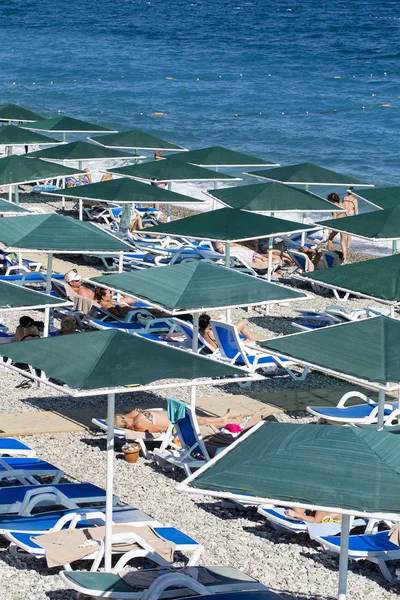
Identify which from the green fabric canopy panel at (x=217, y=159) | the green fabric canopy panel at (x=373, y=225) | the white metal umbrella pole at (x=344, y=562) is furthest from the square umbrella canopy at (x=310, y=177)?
the white metal umbrella pole at (x=344, y=562)

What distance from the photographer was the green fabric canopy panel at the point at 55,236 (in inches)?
530

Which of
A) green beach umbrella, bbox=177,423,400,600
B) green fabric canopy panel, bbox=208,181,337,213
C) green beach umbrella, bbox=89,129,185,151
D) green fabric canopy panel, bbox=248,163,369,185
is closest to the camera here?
green beach umbrella, bbox=177,423,400,600

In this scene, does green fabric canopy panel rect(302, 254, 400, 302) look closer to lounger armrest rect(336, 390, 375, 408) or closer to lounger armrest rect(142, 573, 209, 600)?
lounger armrest rect(336, 390, 375, 408)

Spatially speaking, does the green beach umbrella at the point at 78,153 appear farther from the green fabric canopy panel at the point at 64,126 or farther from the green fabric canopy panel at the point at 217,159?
the green fabric canopy panel at the point at 64,126

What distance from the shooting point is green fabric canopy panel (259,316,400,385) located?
8773 mm

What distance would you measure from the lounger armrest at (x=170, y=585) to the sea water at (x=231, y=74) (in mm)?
26604

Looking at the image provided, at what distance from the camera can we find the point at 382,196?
19578mm

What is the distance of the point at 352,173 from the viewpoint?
38125 mm

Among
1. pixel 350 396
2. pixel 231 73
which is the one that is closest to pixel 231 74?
pixel 231 73

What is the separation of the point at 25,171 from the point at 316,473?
48.6 feet

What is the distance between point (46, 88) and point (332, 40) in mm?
21183

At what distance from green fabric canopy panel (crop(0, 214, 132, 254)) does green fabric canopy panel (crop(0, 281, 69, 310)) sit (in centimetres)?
257

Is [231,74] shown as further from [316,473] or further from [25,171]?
[316,473]

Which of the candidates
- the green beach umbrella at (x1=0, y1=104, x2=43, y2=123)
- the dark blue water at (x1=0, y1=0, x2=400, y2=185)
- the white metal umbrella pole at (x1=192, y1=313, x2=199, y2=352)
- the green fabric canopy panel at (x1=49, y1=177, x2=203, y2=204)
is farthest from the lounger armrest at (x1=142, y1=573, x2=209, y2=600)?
the dark blue water at (x1=0, y1=0, x2=400, y2=185)
